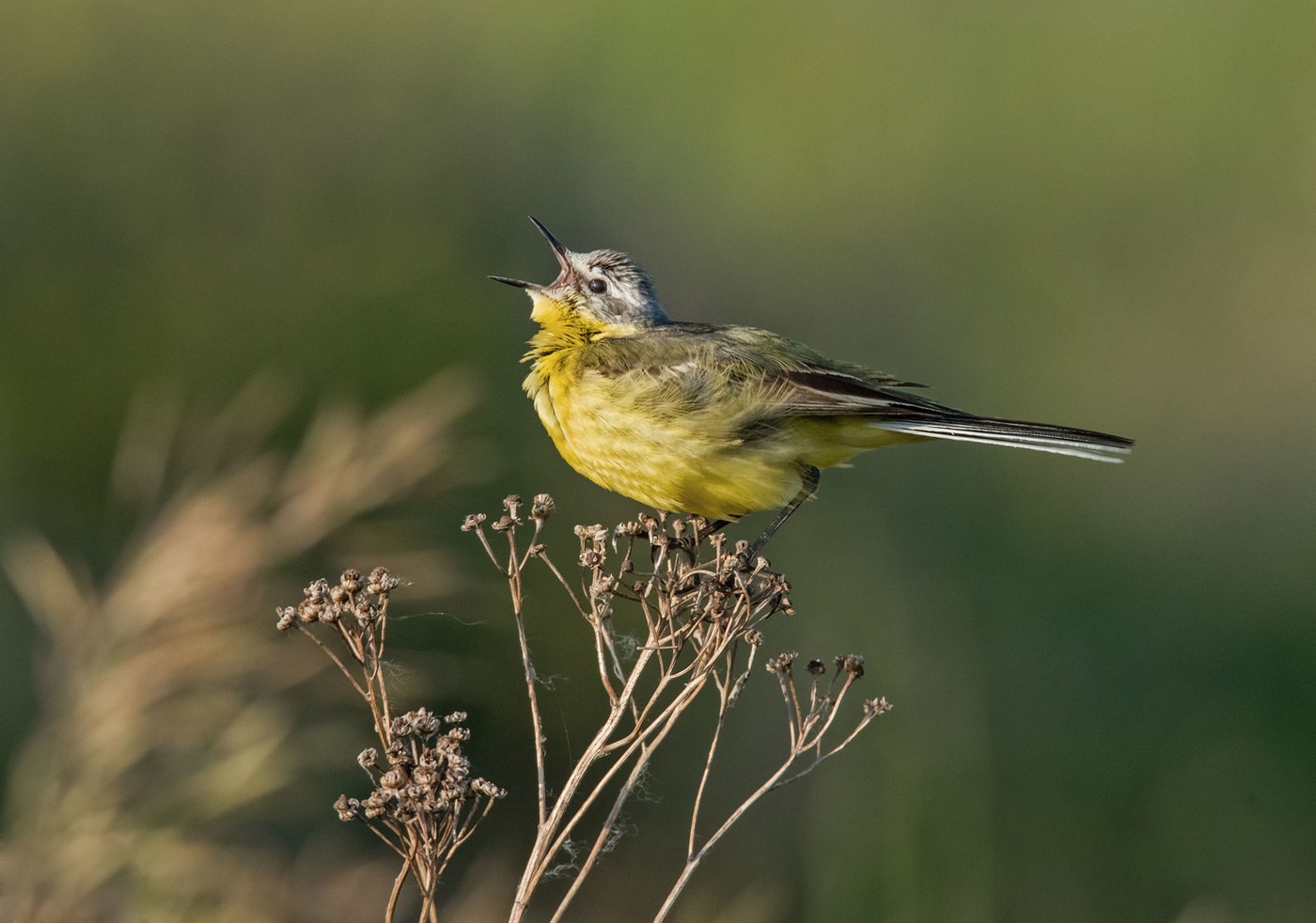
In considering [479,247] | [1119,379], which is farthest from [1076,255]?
[479,247]

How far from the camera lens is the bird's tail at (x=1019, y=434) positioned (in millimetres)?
3688

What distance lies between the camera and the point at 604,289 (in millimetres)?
5027

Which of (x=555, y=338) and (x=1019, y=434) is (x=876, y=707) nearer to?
(x=1019, y=434)

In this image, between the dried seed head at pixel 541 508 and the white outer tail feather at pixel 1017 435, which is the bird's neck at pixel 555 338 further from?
the dried seed head at pixel 541 508

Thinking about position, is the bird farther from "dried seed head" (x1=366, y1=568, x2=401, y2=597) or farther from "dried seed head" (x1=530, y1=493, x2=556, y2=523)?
"dried seed head" (x1=366, y1=568, x2=401, y2=597)

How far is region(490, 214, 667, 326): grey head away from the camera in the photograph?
495 cm

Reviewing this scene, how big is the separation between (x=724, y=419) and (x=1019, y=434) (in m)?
0.85

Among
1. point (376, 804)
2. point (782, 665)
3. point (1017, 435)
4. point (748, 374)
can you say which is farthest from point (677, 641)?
point (748, 374)

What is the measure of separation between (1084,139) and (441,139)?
7.06 metres

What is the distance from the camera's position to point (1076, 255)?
1223cm

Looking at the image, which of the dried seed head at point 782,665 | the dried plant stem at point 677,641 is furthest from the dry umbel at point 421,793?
the dried seed head at point 782,665

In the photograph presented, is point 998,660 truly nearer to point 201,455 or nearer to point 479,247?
point 479,247

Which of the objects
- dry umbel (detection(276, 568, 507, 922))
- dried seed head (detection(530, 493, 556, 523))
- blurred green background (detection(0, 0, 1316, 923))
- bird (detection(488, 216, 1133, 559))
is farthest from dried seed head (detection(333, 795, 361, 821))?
bird (detection(488, 216, 1133, 559))

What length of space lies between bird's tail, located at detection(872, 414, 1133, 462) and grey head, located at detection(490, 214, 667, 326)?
125 centimetres
